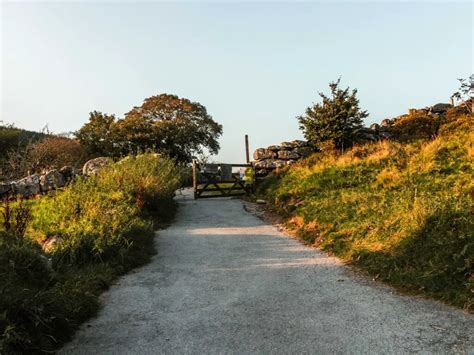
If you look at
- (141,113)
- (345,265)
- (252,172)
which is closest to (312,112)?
(252,172)

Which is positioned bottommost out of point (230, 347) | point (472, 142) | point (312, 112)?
point (230, 347)

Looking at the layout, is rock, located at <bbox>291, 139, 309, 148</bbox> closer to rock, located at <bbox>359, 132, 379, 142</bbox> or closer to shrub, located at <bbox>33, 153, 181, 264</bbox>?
rock, located at <bbox>359, 132, 379, 142</bbox>

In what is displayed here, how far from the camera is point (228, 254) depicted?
702 cm

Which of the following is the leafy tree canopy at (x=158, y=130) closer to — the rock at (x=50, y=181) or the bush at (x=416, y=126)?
the rock at (x=50, y=181)

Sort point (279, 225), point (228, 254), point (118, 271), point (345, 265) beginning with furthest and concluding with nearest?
point (279, 225) → point (228, 254) → point (345, 265) → point (118, 271)

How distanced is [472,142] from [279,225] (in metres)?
6.43

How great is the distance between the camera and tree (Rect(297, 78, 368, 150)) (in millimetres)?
16438

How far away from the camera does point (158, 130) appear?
27.2 meters

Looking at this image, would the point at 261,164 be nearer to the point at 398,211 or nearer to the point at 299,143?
the point at 299,143

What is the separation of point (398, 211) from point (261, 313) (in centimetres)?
416

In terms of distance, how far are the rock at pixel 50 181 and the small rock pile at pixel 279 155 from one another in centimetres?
824

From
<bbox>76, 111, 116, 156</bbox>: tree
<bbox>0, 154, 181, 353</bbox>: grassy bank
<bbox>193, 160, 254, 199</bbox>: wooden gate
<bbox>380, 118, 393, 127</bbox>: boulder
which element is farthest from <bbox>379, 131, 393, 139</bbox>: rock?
<bbox>76, 111, 116, 156</bbox>: tree

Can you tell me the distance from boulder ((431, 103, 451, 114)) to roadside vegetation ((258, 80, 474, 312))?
4451 millimetres

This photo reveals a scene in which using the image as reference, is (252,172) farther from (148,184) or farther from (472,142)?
(472,142)
